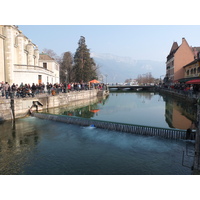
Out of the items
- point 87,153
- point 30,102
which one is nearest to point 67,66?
point 30,102

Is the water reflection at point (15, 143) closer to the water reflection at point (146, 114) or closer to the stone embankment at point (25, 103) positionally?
the stone embankment at point (25, 103)

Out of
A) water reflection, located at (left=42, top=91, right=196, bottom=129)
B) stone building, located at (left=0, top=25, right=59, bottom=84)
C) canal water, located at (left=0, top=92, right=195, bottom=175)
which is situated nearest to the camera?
canal water, located at (left=0, top=92, right=195, bottom=175)

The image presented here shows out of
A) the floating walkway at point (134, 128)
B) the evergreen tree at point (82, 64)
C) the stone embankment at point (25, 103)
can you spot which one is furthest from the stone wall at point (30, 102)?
the evergreen tree at point (82, 64)

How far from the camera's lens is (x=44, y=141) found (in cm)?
1464

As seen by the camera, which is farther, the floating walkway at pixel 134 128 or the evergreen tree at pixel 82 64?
the evergreen tree at pixel 82 64

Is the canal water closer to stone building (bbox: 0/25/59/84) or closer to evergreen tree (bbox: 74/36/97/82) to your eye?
stone building (bbox: 0/25/59/84)

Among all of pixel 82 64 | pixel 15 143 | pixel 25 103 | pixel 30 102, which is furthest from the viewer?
pixel 82 64

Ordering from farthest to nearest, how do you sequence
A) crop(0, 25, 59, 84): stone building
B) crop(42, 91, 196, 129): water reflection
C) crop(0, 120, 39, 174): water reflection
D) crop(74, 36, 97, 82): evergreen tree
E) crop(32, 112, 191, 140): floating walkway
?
crop(74, 36, 97, 82): evergreen tree
crop(0, 25, 59, 84): stone building
crop(42, 91, 196, 129): water reflection
crop(32, 112, 191, 140): floating walkway
crop(0, 120, 39, 174): water reflection

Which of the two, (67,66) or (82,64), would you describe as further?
(67,66)

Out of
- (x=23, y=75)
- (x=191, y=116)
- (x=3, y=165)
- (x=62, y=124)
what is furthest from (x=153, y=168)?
(x=23, y=75)

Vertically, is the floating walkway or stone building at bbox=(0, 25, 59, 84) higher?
stone building at bbox=(0, 25, 59, 84)

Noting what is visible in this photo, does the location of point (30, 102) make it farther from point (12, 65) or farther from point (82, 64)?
point (82, 64)

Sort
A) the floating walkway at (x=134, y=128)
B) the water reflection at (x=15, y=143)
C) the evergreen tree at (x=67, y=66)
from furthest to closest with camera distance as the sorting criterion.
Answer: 1. the evergreen tree at (x=67, y=66)
2. the floating walkway at (x=134, y=128)
3. the water reflection at (x=15, y=143)

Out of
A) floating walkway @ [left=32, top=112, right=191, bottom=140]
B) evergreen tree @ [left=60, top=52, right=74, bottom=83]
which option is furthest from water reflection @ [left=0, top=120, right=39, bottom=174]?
evergreen tree @ [left=60, top=52, right=74, bottom=83]
